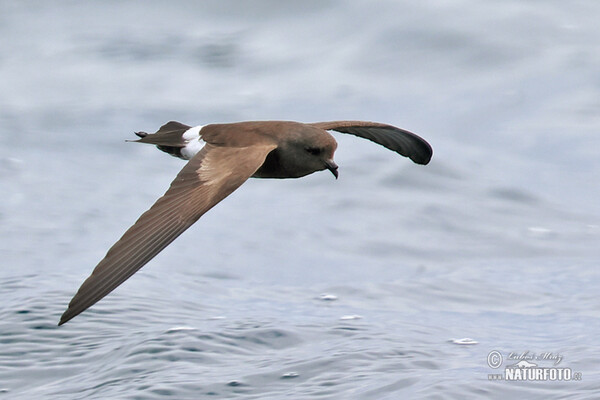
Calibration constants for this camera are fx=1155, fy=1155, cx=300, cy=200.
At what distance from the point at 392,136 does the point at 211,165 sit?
1642 millimetres

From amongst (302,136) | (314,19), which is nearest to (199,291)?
(302,136)

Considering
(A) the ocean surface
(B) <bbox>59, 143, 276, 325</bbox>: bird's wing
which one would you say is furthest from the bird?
(A) the ocean surface

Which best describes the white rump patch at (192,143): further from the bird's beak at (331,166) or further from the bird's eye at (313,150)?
the bird's beak at (331,166)

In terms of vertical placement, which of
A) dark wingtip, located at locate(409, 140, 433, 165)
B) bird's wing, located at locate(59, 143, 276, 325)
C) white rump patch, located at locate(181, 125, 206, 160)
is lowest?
bird's wing, located at locate(59, 143, 276, 325)

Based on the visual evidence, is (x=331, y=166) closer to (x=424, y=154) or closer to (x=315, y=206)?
(x=424, y=154)

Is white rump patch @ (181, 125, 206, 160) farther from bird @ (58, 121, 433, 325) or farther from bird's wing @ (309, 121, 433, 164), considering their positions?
bird's wing @ (309, 121, 433, 164)

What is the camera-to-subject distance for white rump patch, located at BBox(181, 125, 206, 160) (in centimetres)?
664

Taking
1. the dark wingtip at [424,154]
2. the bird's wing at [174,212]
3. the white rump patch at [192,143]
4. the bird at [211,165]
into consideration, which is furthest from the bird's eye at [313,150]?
the dark wingtip at [424,154]

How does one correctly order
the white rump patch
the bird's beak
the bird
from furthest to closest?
the white rump patch, the bird's beak, the bird

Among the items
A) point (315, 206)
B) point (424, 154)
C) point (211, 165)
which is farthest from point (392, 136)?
point (315, 206)

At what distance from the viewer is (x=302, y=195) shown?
10.7m

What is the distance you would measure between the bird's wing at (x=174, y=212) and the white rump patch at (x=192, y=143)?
7.1 inches

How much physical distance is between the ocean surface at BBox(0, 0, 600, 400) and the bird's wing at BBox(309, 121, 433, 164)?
1.29m

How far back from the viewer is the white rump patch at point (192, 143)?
6641 millimetres
